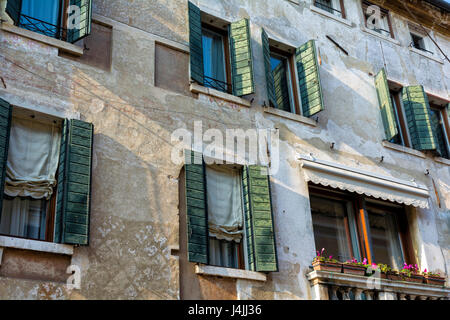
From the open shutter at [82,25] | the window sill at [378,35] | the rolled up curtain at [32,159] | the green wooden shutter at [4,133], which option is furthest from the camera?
the window sill at [378,35]

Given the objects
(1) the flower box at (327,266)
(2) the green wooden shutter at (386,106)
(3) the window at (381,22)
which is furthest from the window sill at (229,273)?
(3) the window at (381,22)

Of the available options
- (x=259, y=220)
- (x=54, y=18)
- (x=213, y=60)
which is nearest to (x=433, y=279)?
(x=259, y=220)

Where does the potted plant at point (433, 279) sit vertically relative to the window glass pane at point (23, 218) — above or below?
below

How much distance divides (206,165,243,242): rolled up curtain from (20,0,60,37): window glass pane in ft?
10.1

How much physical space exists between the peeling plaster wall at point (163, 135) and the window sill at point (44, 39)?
9 centimetres

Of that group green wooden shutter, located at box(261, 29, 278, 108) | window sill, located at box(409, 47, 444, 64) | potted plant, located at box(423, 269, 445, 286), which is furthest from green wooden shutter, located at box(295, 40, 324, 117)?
window sill, located at box(409, 47, 444, 64)

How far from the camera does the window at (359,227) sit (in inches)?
401

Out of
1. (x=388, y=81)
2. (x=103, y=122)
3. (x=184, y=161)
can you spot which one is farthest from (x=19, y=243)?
(x=388, y=81)

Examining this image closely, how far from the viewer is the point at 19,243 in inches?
278

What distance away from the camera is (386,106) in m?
11.8

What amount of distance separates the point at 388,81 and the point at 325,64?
5.82 feet

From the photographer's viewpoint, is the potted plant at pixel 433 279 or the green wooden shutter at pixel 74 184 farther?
the potted plant at pixel 433 279

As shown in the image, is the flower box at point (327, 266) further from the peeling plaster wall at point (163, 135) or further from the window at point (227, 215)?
the window at point (227, 215)

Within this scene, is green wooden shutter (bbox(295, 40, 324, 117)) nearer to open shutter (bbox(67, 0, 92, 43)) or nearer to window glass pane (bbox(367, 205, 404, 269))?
window glass pane (bbox(367, 205, 404, 269))
